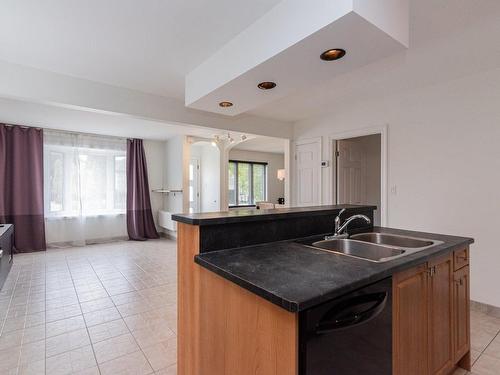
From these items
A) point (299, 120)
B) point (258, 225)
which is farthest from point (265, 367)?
point (299, 120)

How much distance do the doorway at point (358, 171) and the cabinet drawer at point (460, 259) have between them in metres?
2.01

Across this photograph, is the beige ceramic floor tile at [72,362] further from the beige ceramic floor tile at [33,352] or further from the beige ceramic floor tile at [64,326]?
the beige ceramic floor tile at [64,326]

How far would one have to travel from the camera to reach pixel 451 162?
2.96m

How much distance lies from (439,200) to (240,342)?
291 centimetres

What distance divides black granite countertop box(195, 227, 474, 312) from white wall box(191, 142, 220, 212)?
17.0 ft

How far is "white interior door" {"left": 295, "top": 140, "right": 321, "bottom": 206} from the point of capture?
4422 millimetres

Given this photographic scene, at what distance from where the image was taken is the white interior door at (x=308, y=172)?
14.5 feet

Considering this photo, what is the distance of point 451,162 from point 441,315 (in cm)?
200

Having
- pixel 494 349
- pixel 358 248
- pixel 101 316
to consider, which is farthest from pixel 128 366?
pixel 494 349

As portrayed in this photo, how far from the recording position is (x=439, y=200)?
3053 mm

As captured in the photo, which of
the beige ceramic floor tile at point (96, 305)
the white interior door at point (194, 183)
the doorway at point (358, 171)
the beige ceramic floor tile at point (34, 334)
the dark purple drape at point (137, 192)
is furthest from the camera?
the white interior door at point (194, 183)

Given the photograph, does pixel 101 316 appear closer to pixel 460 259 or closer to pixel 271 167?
pixel 460 259

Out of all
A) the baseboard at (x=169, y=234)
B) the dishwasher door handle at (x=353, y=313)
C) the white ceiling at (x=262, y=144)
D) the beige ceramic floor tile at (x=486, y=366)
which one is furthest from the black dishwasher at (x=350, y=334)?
the baseboard at (x=169, y=234)

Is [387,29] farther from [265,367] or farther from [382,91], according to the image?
[382,91]
